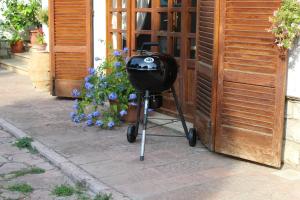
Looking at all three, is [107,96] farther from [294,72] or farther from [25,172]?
[294,72]

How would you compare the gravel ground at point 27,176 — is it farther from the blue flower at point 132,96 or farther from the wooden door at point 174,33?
the wooden door at point 174,33

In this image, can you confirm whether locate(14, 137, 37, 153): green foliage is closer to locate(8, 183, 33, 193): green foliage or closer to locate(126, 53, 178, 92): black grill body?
locate(8, 183, 33, 193): green foliage

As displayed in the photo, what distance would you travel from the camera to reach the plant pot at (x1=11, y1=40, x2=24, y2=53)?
14352 mm

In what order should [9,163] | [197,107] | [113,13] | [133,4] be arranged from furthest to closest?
1. [113,13]
2. [133,4]
3. [197,107]
4. [9,163]

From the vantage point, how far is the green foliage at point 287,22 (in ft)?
15.2

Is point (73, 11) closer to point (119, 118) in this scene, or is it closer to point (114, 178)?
point (119, 118)

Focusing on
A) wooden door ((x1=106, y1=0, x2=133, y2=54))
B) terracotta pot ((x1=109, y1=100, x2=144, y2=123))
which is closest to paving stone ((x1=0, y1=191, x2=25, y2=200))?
terracotta pot ((x1=109, y1=100, x2=144, y2=123))

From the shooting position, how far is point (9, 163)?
5641mm

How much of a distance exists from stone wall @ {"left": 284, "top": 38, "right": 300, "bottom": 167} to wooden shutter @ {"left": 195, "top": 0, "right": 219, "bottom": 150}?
0.82 meters

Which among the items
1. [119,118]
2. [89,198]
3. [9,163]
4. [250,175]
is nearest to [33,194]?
[89,198]

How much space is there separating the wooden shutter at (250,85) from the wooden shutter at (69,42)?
3.79m

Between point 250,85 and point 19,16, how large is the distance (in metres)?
10.5

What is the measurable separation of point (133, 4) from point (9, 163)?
331cm

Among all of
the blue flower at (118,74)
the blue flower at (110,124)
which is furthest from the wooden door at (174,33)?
the blue flower at (110,124)
